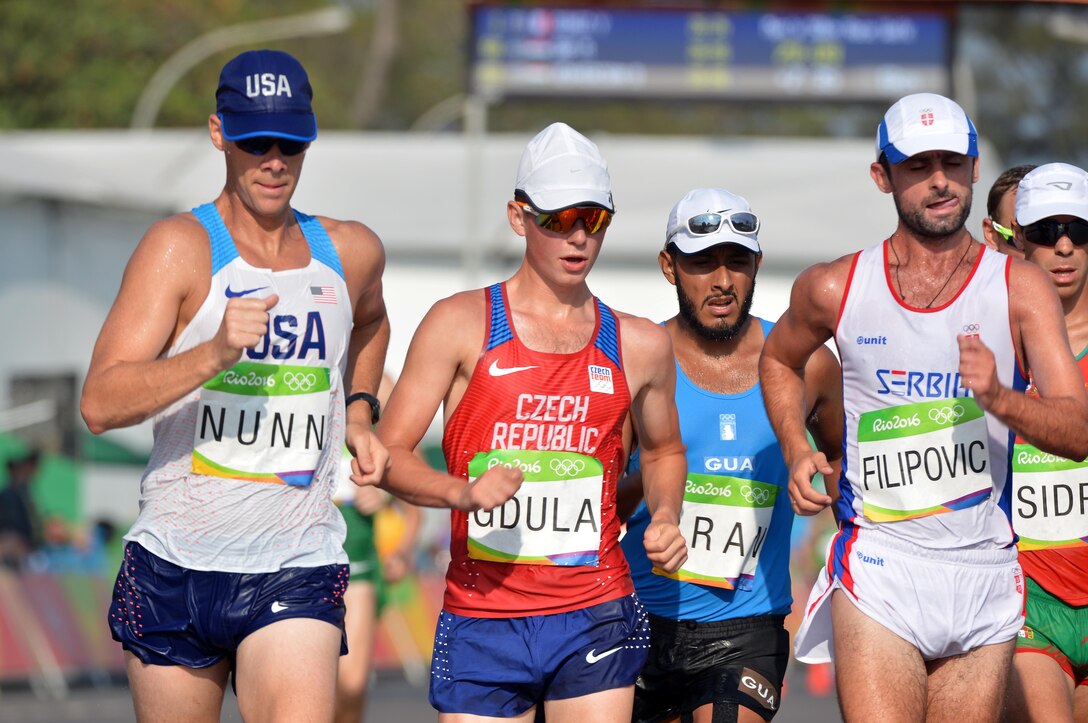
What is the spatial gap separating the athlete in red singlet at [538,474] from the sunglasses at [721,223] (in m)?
1.14

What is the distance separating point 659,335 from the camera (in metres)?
5.92

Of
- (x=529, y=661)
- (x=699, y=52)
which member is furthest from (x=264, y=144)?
(x=699, y=52)

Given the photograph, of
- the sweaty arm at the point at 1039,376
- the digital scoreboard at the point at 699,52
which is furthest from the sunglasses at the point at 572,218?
the digital scoreboard at the point at 699,52

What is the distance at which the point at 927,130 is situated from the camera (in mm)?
5680

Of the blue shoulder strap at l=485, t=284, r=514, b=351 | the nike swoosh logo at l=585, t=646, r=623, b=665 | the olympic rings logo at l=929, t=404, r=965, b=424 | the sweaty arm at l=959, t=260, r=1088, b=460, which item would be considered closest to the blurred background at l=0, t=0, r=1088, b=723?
the sweaty arm at l=959, t=260, r=1088, b=460

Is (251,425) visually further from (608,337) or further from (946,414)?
(946,414)

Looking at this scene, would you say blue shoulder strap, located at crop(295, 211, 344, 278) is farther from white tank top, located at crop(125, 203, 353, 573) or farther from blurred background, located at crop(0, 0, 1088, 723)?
blurred background, located at crop(0, 0, 1088, 723)

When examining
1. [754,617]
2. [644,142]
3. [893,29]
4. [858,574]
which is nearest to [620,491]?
[754,617]

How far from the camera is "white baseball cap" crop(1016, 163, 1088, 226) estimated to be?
658 cm

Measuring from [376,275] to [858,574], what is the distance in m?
2.00

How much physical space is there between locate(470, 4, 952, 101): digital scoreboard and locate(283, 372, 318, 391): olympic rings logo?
627 inches

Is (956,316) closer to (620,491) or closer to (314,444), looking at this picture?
(620,491)

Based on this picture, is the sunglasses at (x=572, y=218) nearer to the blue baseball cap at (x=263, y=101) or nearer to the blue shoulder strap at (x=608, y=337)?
the blue shoulder strap at (x=608, y=337)

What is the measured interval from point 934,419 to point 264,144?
2.44m
